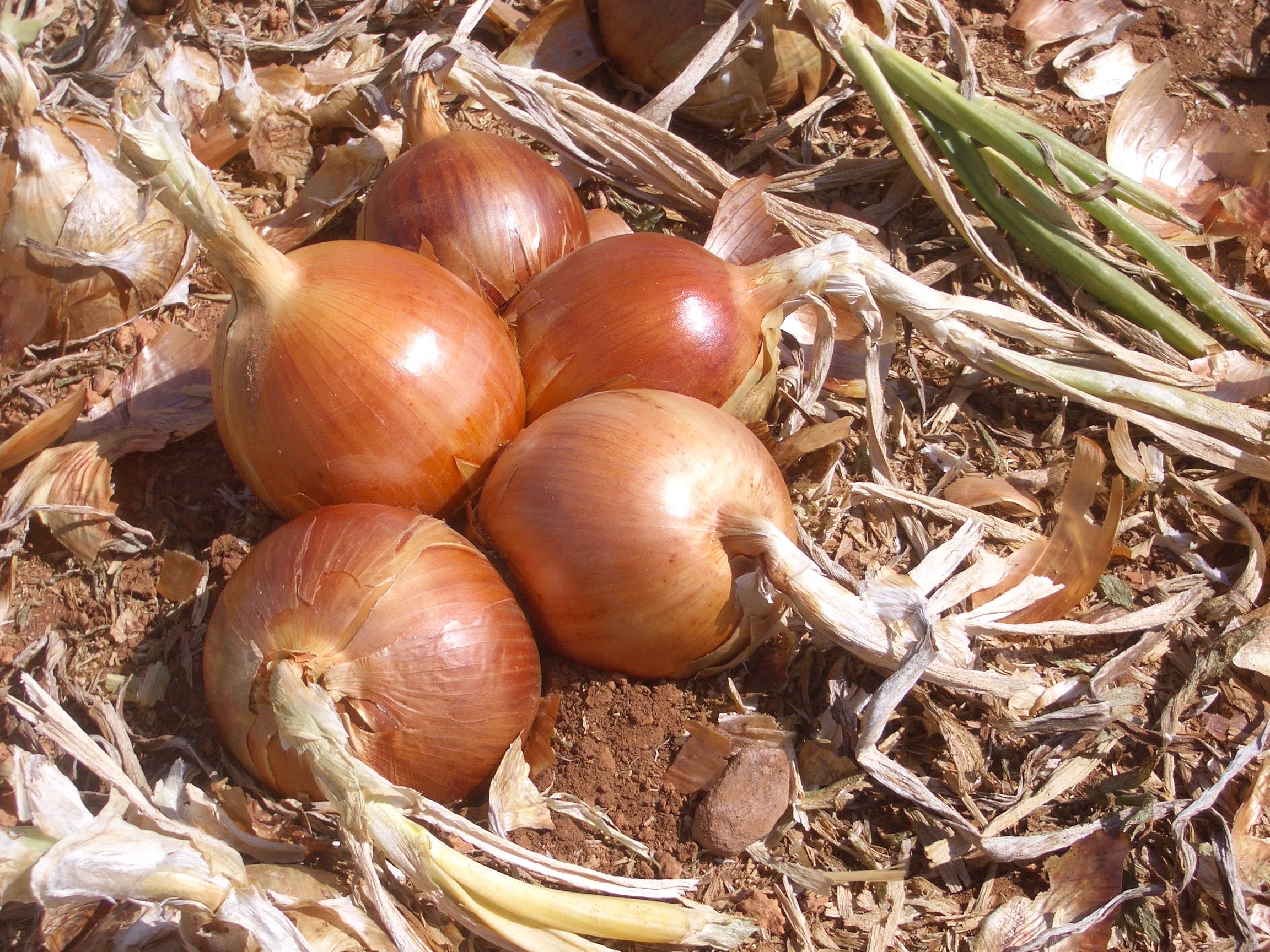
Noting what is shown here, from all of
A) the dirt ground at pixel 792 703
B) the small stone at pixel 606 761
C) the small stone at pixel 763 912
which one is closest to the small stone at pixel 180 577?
the dirt ground at pixel 792 703

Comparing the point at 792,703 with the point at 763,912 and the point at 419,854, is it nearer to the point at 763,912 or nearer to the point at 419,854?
the point at 763,912

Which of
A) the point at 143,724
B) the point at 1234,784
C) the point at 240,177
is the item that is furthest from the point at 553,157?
the point at 1234,784

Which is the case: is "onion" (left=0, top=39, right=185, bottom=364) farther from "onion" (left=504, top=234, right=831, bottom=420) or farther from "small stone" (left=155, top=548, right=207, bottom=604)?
"onion" (left=504, top=234, right=831, bottom=420)

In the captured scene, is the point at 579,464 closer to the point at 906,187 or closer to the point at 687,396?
the point at 687,396

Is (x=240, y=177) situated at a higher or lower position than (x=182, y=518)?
higher

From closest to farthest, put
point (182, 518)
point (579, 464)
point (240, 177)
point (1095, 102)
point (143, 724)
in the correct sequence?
1. point (579, 464)
2. point (143, 724)
3. point (182, 518)
4. point (240, 177)
5. point (1095, 102)

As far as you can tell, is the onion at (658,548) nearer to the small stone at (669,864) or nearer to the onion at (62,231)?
the small stone at (669,864)
